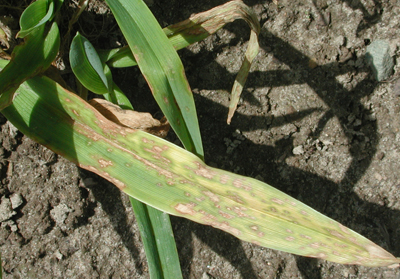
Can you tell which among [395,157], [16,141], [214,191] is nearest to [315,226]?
[214,191]

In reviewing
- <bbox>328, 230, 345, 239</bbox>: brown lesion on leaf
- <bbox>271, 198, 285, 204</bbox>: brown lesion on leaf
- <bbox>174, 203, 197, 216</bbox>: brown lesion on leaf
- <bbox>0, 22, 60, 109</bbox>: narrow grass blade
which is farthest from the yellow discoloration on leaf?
<bbox>0, 22, 60, 109</bbox>: narrow grass blade

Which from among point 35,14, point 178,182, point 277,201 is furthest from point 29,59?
point 277,201

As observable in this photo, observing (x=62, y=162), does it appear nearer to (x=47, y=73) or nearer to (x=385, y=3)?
(x=47, y=73)

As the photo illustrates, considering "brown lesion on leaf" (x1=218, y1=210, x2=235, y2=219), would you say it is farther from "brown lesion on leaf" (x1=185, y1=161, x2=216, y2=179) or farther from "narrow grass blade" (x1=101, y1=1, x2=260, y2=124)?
"narrow grass blade" (x1=101, y1=1, x2=260, y2=124)

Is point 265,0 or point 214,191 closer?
point 214,191

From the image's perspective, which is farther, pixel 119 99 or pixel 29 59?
pixel 119 99

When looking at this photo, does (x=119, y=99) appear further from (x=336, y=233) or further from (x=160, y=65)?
(x=336, y=233)

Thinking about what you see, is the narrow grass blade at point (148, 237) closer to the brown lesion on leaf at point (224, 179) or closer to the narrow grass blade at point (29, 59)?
the brown lesion on leaf at point (224, 179)
